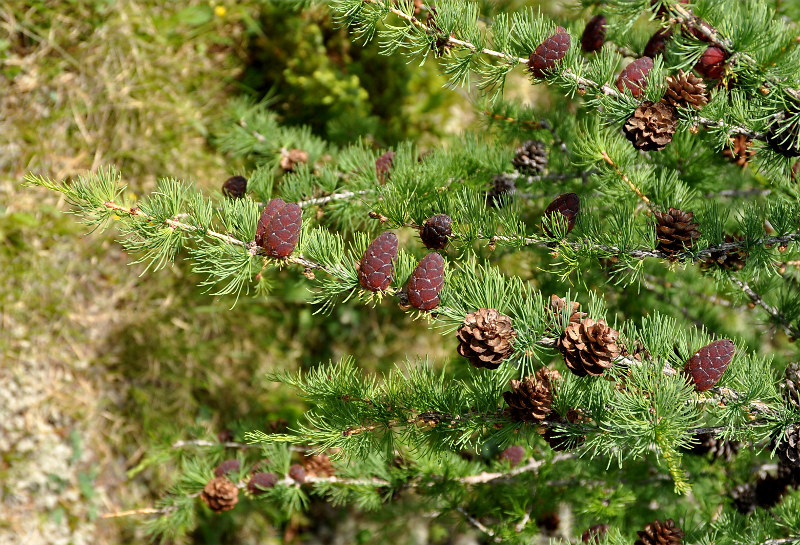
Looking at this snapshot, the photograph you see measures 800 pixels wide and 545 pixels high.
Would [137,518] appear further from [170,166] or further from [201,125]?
[201,125]


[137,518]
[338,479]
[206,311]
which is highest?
[338,479]

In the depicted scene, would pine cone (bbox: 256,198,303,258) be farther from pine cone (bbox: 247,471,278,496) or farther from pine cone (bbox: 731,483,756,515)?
pine cone (bbox: 731,483,756,515)

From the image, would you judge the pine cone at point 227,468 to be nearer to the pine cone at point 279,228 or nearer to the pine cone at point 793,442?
the pine cone at point 279,228

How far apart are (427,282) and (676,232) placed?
1.71ft

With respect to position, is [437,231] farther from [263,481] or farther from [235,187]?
[263,481]

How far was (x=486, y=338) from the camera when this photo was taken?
1.06 m

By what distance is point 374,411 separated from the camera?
4.12 ft

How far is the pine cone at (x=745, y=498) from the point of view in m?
1.68

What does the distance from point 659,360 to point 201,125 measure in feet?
7.50

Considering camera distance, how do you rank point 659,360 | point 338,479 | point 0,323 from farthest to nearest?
point 0,323 → point 338,479 → point 659,360

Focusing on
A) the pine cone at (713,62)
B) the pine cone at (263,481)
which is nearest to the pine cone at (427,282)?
the pine cone at (713,62)

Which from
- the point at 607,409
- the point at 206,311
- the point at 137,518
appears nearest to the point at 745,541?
the point at 607,409

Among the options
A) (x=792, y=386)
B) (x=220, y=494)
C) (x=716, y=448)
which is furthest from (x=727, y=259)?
(x=220, y=494)

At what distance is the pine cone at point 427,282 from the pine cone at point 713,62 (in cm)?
68
